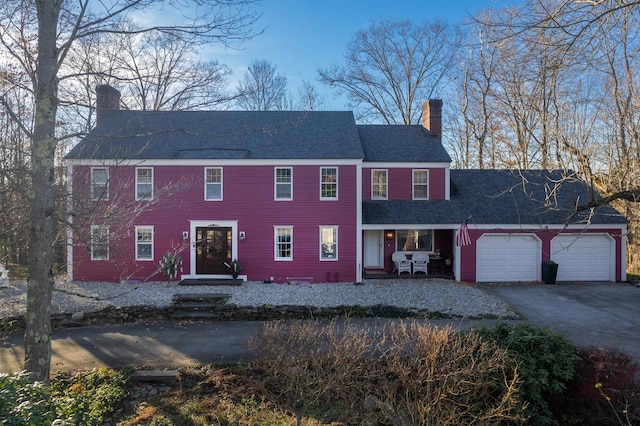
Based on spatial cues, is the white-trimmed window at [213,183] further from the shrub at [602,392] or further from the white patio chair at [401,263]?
the shrub at [602,392]

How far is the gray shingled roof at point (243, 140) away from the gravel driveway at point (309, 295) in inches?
202

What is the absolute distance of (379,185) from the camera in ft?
54.7

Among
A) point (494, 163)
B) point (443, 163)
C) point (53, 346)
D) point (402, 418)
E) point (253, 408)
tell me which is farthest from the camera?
point (494, 163)

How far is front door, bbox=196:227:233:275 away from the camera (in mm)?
15055

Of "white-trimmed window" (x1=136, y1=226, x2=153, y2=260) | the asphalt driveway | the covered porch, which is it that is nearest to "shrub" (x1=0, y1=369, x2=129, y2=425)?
the asphalt driveway

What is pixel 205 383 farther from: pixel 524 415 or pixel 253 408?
pixel 524 415

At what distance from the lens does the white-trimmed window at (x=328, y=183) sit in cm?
1500

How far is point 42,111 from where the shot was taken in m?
5.31

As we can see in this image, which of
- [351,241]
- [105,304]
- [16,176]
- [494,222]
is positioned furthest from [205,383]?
[494,222]

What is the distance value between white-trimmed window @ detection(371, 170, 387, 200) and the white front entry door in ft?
5.52

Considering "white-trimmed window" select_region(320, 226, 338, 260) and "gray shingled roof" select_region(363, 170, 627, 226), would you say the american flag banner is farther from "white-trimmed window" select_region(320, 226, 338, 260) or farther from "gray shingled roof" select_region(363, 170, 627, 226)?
"white-trimmed window" select_region(320, 226, 338, 260)

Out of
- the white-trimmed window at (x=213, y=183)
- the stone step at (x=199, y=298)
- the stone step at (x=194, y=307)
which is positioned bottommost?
the stone step at (x=194, y=307)

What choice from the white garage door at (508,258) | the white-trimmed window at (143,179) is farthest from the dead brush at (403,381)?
the white-trimmed window at (143,179)

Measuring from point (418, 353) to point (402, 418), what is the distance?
0.91 metres
